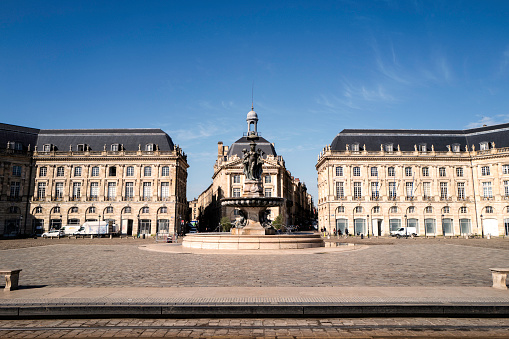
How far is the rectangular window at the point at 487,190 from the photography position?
6669 cm

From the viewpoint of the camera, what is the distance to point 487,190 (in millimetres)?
67125

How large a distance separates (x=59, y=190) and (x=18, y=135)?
43.6ft

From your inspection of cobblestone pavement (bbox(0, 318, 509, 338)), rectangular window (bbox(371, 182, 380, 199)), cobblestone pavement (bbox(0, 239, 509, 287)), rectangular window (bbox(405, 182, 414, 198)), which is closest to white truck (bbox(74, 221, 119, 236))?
rectangular window (bbox(371, 182, 380, 199))

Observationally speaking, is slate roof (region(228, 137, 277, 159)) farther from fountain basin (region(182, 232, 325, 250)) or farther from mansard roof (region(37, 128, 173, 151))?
fountain basin (region(182, 232, 325, 250))

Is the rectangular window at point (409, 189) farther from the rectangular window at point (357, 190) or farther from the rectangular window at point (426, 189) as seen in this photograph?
the rectangular window at point (357, 190)

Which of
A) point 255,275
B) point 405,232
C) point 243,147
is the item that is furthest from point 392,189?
point 255,275

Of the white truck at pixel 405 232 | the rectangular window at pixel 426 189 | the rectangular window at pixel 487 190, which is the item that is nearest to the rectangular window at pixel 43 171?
the white truck at pixel 405 232

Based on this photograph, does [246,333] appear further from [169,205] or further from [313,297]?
[169,205]

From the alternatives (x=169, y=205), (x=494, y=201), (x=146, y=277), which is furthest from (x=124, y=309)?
(x=494, y=201)

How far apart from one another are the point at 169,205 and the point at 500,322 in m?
62.4

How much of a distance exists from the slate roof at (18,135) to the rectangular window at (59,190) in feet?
30.6

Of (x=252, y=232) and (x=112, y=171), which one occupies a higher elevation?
(x=112, y=171)

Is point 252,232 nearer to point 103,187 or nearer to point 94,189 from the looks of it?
point 103,187

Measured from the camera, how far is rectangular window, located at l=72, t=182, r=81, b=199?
66.8m
